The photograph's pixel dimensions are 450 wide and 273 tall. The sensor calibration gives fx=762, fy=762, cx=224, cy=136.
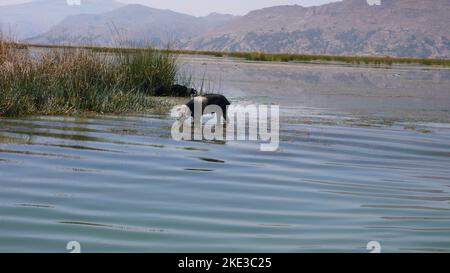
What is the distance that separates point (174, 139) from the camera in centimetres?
1377

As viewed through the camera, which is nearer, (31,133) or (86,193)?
(86,193)

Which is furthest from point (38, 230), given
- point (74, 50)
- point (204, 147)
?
point (74, 50)

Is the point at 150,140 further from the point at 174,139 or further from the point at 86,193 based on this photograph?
the point at 86,193

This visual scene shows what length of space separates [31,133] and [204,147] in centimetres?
314
